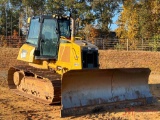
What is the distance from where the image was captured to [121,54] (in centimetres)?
2273

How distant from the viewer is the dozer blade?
730cm

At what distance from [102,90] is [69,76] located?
1161 mm

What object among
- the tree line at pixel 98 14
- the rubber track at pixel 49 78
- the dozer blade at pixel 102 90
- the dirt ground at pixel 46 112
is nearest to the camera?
the dirt ground at pixel 46 112

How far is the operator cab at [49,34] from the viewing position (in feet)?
29.8

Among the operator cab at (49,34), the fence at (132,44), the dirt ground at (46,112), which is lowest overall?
the dirt ground at (46,112)

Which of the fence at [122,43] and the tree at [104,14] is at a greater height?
the tree at [104,14]

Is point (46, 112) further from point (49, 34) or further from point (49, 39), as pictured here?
point (49, 34)

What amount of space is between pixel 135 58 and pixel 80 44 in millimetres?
14017

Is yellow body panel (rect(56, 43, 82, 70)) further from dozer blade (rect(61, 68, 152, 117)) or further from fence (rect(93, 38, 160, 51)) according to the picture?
fence (rect(93, 38, 160, 51))

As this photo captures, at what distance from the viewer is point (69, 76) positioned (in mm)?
7281

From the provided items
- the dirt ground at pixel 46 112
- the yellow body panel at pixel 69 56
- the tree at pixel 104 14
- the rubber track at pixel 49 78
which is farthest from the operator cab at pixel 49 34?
the tree at pixel 104 14

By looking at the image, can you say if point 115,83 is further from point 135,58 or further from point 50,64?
point 135,58

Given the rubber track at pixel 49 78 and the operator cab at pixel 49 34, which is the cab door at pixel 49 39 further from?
the rubber track at pixel 49 78

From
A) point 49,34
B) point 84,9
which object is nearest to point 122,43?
point 84,9
